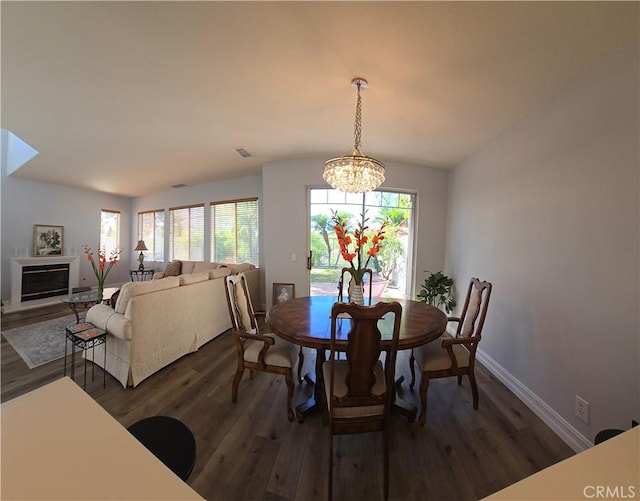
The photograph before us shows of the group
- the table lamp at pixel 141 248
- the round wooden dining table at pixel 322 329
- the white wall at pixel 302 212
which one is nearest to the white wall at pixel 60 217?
the table lamp at pixel 141 248

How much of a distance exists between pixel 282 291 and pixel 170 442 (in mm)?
3178

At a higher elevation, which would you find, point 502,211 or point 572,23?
point 572,23

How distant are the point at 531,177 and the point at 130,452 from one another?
3076 mm

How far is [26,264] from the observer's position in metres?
4.77

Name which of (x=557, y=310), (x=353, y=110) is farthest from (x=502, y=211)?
(x=353, y=110)

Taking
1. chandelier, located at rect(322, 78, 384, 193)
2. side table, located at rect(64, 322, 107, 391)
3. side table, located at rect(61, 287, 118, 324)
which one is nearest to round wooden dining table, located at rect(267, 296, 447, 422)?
chandelier, located at rect(322, 78, 384, 193)

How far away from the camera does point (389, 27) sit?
148cm

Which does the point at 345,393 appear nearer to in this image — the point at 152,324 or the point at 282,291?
the point at 152,324

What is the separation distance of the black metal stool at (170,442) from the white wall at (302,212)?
3063 mm

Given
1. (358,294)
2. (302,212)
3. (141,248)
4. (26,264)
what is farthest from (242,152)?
(26,264)

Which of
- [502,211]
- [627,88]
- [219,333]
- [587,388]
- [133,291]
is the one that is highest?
[627,88]

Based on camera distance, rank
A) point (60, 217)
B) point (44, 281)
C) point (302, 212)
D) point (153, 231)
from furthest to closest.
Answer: point (153, 231) → point (60, 217) → point (44, 281) → point (302, 212)

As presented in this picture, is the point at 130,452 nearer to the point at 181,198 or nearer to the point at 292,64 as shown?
the point at 292,64

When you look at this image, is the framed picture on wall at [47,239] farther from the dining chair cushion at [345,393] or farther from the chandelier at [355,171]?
the dining chair cushion at [345,393]
